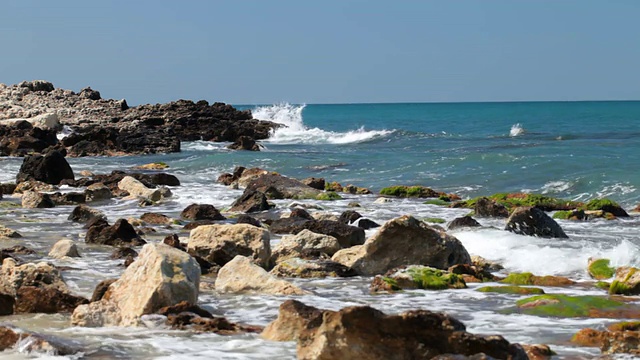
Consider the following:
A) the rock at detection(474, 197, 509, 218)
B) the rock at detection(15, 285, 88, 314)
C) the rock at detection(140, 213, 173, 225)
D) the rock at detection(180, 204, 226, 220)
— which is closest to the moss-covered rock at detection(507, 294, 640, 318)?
the rock at detection(15, 285, 88, 314)

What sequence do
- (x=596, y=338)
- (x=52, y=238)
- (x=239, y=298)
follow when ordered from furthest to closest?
(x=52, y=238) < (x=239, y=298) < (x=596, y=338)

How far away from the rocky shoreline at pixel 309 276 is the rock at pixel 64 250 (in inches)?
0.8

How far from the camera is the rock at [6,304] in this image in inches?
323

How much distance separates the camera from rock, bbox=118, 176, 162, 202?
22.0 meters

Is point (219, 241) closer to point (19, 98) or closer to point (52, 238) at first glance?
point (52, 238)

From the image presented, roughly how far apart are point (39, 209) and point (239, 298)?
11.8 meters

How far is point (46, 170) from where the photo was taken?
25781mm

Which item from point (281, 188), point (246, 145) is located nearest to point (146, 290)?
point (281, 188)

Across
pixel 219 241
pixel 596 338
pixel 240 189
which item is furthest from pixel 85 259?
pixel 240 189

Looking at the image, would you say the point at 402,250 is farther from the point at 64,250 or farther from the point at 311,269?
the point at 64,250

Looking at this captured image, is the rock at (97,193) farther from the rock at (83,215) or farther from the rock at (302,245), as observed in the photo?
the rock at (302,245)

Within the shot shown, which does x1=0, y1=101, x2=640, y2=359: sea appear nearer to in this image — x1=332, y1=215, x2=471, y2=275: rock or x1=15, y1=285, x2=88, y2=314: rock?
x1=15, y1=285, x2=88, y2=314: rock

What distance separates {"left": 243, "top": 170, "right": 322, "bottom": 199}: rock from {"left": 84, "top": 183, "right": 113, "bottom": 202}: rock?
3785 mm

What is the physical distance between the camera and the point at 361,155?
40.9 meters
